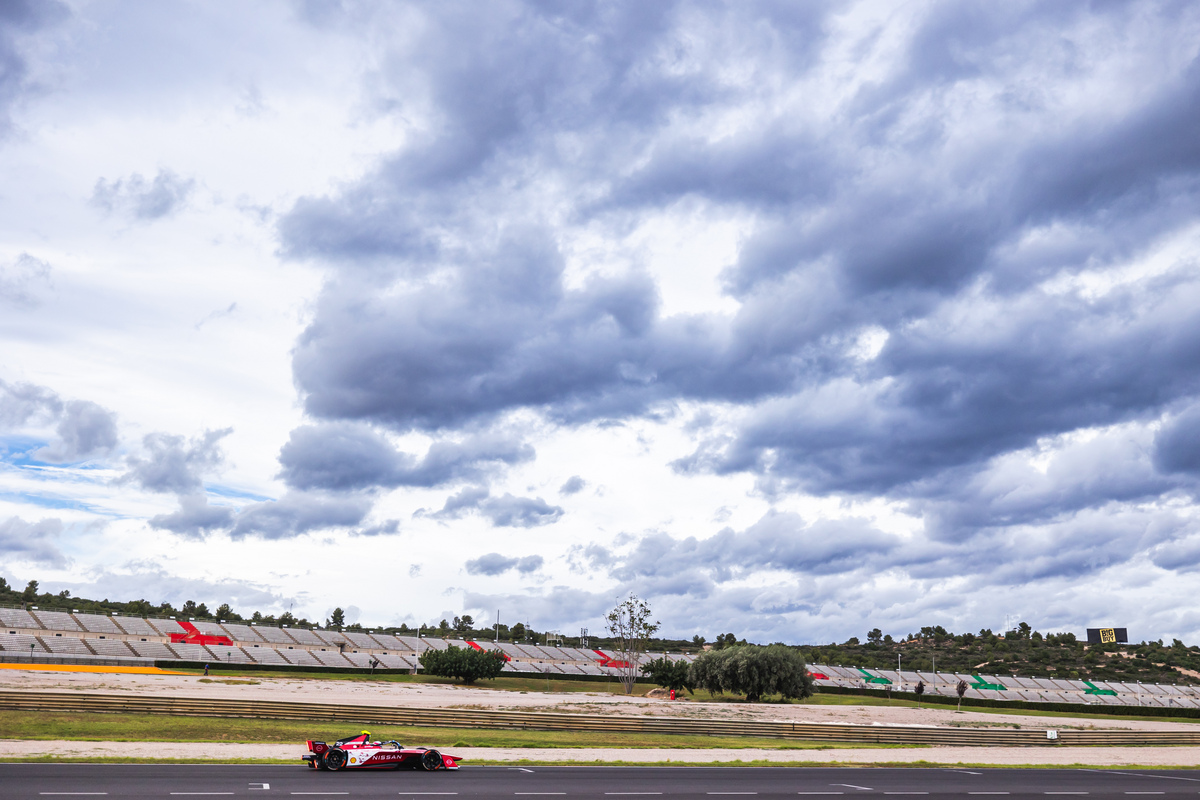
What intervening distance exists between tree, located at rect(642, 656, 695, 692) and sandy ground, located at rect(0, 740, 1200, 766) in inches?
1988

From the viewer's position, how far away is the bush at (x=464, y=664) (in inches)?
3738

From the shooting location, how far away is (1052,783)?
3095cm

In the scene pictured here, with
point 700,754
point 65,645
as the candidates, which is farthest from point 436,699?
point 65,645

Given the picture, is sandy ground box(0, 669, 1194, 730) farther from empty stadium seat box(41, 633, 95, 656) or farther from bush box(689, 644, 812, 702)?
empty stadium seat box(41, 633, 95, 656)

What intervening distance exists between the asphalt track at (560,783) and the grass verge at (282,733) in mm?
8739

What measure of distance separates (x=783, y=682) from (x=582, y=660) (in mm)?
62993

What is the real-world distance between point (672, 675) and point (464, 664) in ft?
75.8

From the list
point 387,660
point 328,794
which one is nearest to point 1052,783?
point 328,794

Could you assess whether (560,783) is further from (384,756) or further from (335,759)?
(335,759)

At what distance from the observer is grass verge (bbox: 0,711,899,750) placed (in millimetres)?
34438

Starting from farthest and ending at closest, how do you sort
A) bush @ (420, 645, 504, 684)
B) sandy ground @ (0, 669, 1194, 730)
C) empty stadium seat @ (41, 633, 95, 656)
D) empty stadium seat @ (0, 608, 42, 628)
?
bush @ (420, 645, 504, 684) → empty stadium seat @ (0, 608, 42, 628) → empty stadium seat @ (41, 633, 95, 656) → sandy ground @ (0, 669, 1194, 730)

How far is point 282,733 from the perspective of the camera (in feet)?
123

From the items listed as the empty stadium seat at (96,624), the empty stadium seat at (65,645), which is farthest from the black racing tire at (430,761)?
the empty stadium seat at (96,624)

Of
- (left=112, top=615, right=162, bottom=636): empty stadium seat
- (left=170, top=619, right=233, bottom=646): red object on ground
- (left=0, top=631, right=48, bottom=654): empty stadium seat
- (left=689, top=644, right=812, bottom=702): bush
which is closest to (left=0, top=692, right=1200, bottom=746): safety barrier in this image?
(left=689, top=644, right=812, bottom=702): bush
